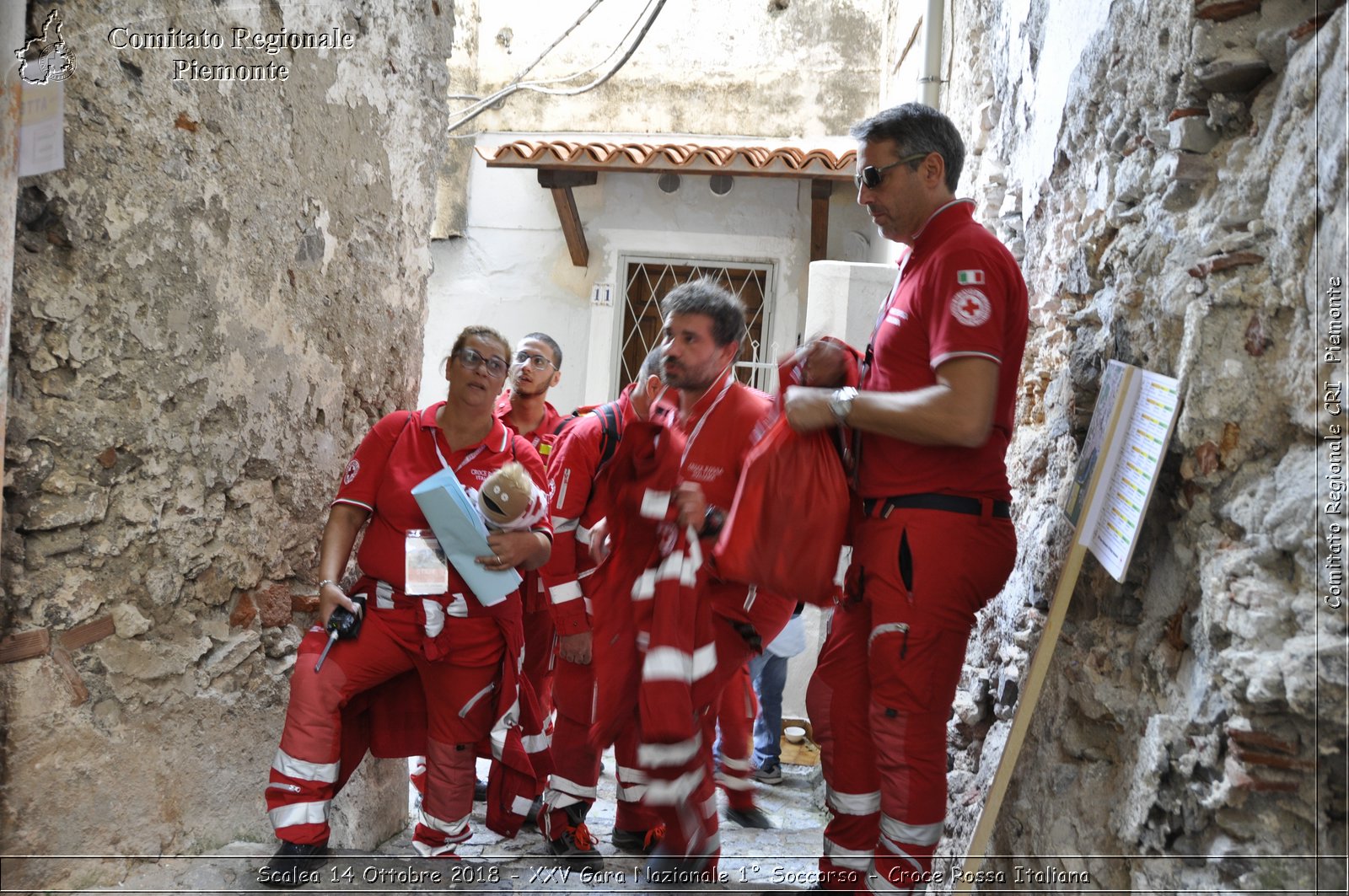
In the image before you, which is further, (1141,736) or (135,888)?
(135,888)

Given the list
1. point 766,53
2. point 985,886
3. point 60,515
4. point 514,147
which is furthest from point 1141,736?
point 766,53

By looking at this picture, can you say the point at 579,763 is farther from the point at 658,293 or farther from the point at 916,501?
the point at 658,293

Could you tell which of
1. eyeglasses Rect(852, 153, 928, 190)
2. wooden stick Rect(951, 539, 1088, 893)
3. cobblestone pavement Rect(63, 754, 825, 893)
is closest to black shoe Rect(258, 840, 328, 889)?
cobblestone pavement Rect(63, 754, 825, 893)

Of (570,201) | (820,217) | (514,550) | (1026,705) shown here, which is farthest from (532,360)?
(820,217)

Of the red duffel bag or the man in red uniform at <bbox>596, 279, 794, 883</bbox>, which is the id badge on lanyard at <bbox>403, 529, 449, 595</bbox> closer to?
the man in red uniform at <bbox>596, 279, 794, 883</bbox>

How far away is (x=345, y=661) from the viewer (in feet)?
10.2

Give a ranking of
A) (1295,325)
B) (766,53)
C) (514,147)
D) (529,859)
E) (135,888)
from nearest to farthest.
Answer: (1295,325) → (135,888) → (529,859) → (514,147) → (766,53)

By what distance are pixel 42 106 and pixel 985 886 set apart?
313 centimetres

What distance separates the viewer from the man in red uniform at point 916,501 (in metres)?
2.40

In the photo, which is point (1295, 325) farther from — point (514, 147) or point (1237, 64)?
point (514, 147)

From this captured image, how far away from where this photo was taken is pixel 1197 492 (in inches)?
81.3

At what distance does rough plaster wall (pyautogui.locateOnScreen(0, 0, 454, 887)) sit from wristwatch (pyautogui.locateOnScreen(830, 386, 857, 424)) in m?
1.86

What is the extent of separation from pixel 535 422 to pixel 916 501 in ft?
8.05

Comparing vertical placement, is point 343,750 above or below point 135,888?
above
